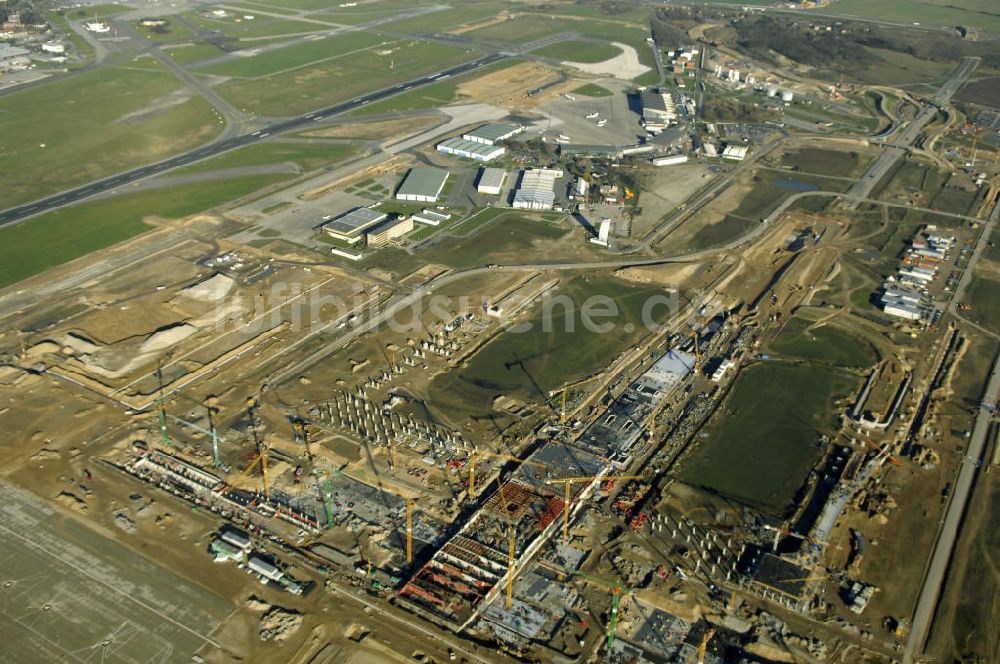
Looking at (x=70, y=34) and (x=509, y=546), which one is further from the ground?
(x=509, y=546)

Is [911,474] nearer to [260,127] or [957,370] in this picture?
[957,370]

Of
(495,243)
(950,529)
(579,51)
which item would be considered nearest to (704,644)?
(950,529)

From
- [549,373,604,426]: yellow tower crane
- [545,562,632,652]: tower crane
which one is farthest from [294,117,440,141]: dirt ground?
[545,562,632,652]: tower crane

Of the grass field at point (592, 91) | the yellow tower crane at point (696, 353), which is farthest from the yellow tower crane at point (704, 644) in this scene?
the grass field at point (592, 91)

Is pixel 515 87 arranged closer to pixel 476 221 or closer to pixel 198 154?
pixel 198 154

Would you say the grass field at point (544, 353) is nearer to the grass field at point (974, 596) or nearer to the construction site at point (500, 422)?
the construction site at point (500, 422)

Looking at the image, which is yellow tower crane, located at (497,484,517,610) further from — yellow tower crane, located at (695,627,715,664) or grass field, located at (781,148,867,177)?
grass field, located at (781,148,867,177)
